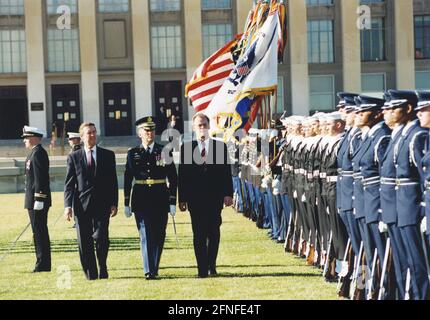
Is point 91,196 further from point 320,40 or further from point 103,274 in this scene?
point 320,40

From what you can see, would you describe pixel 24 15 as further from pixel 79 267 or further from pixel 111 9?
pixel 79 267

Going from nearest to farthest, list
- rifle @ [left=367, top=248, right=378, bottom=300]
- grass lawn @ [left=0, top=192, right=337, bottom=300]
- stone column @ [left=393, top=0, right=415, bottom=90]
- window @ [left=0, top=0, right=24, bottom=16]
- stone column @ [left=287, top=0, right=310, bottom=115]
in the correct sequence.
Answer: rifle @ [left=367, top=248, right=378, bottom=300], grass lawn @ [left=0, top=192, right=337, bottom=300], window @ [left=0, top=0, right=24, bottom=16], stone column @ [left=287, top=0, right=310, bottom=115], stone column @ [left=393, top=0, right=415, bottom=90]

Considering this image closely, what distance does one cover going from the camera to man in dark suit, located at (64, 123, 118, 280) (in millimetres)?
12750

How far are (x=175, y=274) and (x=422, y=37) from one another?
48.1 m

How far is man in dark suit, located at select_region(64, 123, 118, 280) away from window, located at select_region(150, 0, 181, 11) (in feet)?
150

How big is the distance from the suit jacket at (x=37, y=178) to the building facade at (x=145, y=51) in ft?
140

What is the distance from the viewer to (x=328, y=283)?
11859 mm

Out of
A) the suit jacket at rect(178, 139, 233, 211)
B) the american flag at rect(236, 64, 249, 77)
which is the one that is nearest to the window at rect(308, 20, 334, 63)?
the american flag at rect(236, 64, 249, 77)

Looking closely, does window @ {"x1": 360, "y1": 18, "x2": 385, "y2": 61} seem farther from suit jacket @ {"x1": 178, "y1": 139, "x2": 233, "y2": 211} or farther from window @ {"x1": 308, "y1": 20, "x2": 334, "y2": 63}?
suit jacket @ {"x1": 178, "y1": 139, "x2": 233, "y2": 211}

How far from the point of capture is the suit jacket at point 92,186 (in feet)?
41.9

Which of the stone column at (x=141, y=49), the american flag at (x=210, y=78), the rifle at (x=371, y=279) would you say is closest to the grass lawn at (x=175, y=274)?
the rifle at (x=371, y=279)

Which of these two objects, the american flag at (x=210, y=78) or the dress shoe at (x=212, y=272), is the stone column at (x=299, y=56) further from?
the dress shoe at (x=212, y=272)

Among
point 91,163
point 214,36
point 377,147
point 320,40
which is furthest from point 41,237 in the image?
point 320,40

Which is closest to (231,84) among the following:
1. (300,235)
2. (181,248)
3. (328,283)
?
(181,248)
